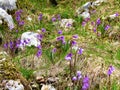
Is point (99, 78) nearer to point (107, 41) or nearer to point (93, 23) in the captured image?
point (107, 41)

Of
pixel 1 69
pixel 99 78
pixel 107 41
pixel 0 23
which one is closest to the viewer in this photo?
pixel 1 69

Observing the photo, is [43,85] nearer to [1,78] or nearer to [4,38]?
[1,78]

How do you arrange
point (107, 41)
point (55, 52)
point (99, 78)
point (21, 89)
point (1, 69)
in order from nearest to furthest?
1. point (21, 89)
2. point (1, 69)
3. point (99, 78)
4. point (55, 52)
5. point (107, 41)

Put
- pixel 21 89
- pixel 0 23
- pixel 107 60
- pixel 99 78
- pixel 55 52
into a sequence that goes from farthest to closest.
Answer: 1. pixel 0 23
2. pixel 55 52
3. pixel 107 60
4. pixel 99 78
5. pixel 21 89

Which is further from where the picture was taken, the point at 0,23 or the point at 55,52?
the point at 0,23

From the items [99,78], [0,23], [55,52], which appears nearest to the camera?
[99,78]

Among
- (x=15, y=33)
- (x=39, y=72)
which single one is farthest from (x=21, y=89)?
(x=15, y=33)

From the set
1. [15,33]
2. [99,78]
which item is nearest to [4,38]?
[15,33]

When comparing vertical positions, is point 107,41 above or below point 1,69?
below

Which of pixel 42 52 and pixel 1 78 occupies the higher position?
pixel 1 78
